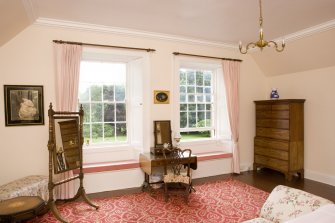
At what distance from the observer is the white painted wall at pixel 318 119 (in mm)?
4500

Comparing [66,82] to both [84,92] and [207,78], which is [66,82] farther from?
[207,78]

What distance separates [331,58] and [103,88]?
4296mm

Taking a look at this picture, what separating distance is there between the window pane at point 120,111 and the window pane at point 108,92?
7.8 inches

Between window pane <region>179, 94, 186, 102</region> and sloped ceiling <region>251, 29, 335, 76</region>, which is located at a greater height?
sloped ceiling <region>251, 29, 335, 76</region>

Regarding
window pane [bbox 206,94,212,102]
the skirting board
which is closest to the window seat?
window pane [bbox 206,94,212,102]

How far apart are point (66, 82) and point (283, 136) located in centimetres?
420

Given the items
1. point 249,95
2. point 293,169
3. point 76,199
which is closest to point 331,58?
point 249,95

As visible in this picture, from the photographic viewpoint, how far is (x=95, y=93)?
4574 millimetres

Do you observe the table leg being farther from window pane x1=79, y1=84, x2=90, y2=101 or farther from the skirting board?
the skirting board

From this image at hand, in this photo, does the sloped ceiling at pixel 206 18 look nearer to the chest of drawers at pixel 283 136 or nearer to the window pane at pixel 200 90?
the chest of drawers at pixel 283 136

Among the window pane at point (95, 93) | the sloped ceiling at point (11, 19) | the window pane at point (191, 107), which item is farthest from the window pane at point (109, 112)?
the sloped ceiling at point (11, 19)

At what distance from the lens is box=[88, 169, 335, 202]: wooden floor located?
404 cm

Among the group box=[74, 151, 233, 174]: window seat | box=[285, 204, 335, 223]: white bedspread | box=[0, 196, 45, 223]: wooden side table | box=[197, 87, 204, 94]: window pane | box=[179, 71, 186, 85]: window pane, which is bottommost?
box=[0, 196, 45, 223]: wooden side table

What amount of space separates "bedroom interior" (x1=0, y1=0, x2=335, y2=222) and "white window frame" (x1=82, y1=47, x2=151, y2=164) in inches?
0.9
